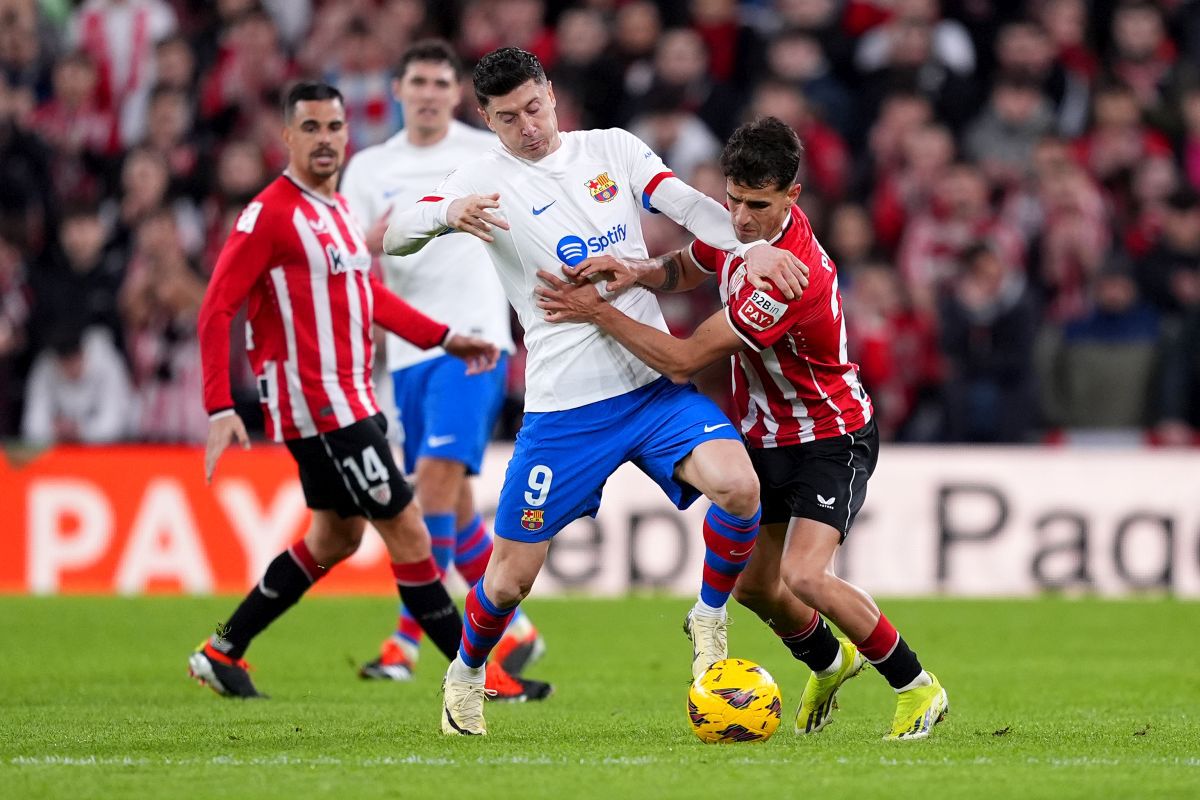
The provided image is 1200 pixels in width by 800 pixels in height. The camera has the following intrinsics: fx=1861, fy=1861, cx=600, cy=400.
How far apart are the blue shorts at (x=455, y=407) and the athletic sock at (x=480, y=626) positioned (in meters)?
2.15

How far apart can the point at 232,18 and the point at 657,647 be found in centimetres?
883

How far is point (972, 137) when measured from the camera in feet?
51.8

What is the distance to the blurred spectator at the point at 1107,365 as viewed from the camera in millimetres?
13820

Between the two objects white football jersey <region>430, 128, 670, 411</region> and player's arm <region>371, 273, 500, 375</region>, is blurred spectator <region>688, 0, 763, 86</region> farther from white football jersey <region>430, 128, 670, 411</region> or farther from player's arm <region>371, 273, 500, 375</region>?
white football jersey <region>430, 128, 670, 411</region>

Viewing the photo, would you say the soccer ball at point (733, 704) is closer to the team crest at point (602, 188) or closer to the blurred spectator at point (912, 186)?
the team crest at point (602, 188)

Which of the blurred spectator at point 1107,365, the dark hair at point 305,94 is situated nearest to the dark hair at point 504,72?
the dark hair at point 305,94

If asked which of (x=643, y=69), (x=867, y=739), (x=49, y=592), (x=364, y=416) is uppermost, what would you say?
(x=643, y=69)

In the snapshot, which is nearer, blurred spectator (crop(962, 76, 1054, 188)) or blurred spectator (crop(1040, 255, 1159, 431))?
blurred spectator (crop(1040, 255, 1159, 431))

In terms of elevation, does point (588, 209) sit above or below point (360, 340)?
above

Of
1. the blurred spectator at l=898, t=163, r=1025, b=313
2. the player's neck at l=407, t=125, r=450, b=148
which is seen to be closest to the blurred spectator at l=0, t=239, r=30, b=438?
the player's neck at l=407, t=125, r=450, b=148

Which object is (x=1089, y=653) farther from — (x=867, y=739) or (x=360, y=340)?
(x=360, y=340)

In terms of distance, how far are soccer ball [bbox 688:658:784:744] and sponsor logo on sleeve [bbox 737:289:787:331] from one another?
1.23m

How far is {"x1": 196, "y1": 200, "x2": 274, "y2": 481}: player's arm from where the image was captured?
780 cm

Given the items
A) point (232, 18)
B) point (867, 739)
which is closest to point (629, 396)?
point (867, 739)
